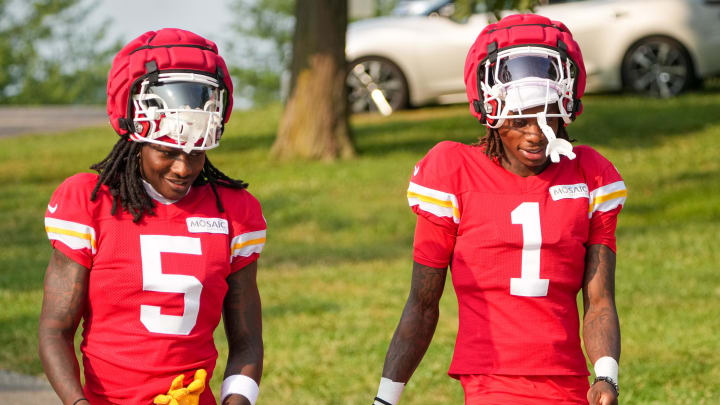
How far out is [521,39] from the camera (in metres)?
3.58

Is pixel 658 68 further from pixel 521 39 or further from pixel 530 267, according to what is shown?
pixel 530 267

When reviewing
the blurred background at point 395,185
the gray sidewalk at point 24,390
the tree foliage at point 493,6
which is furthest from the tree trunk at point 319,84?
the gray sidewalk at point 24,390

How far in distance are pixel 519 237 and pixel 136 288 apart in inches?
47.4

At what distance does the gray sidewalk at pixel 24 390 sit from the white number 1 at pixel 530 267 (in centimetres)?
356

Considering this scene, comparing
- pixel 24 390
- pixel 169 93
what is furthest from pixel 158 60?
pixel 24 390

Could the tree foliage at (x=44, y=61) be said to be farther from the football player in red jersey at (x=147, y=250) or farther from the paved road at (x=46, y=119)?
the football player in red jersey at (x=147, y=250)

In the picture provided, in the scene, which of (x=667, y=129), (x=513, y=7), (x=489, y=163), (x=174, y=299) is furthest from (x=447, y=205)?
(x=667, y=129)

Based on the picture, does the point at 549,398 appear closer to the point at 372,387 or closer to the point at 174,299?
the point at 174,299

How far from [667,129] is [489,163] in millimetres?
12009

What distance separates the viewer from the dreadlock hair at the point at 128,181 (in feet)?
11.4

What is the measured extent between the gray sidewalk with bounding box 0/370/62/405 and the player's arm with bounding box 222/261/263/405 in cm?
297

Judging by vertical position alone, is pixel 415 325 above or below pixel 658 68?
below

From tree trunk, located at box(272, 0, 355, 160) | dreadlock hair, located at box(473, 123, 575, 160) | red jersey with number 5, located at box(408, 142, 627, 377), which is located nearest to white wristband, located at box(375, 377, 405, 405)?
red jersey with number 5, located at box(408, 142, 627, 377)

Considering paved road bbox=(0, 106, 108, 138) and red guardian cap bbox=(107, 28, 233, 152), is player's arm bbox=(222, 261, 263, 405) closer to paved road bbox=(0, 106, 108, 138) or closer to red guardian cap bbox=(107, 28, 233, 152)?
red guardian cap bbox=(107, 28, 233, 152)
